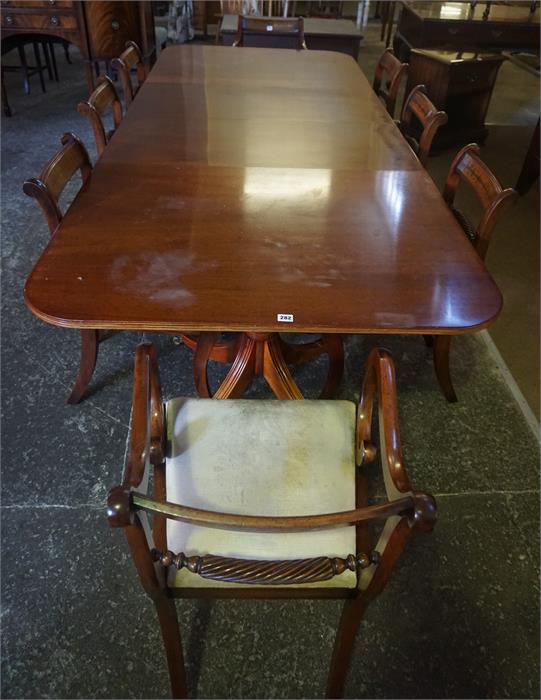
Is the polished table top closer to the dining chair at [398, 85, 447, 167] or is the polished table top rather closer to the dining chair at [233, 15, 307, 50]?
the dining chair at [398, 85, 447, 167]

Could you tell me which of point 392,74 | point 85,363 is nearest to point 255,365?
point 85,363

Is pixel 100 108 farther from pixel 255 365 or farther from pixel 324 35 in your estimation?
pixel 324 35

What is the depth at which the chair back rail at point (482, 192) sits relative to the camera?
128cm

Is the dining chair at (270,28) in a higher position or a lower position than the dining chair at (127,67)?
higher

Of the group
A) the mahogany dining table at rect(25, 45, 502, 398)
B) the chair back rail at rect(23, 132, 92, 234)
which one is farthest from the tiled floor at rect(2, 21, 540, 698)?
the chair back rail at rect(23, 132, 92, 234)

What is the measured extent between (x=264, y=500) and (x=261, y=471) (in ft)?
0.19

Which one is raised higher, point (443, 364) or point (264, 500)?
point (264, 500)

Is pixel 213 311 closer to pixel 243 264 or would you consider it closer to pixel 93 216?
pixel 243 264

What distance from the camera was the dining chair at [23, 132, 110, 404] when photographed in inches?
47.8

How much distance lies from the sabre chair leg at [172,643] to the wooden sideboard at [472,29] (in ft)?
12.9

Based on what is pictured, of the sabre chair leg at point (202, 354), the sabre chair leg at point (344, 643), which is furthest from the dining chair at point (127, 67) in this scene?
the sabre chair leg at point (344, 643)

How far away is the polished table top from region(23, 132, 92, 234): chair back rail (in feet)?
0.20

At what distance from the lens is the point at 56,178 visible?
1289 millimetres

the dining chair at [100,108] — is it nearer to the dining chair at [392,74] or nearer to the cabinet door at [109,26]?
the dining chair at [392,74]
